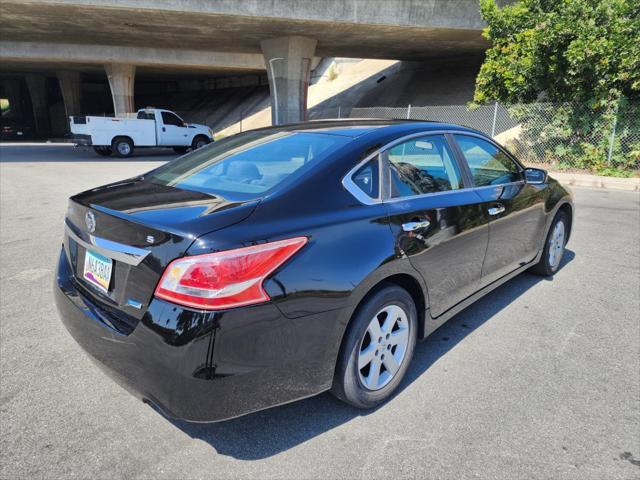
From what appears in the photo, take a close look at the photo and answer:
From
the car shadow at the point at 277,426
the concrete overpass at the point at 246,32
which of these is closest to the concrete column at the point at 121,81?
the concrete overpass at the point at 246,32

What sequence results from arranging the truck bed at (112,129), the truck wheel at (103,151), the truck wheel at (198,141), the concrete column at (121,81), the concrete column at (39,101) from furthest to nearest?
the concrete column at (39,101) → the concrete column at (121,81) → the truck wheel at (198,141) → the truck wheel at (103,151) → the truck bed at (112,129)

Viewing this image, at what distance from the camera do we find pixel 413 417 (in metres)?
2.60

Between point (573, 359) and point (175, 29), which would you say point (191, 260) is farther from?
point (175, 29)

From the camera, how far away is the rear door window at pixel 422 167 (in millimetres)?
2816

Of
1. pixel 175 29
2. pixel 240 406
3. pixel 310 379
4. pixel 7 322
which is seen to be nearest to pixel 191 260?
pixel 240 406

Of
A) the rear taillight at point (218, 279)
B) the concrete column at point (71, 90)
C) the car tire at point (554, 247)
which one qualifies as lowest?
the car tire at point (554, 247)

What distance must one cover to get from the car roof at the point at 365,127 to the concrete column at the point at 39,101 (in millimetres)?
48466

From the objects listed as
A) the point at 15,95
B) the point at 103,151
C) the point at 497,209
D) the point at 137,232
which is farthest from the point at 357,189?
the point at 15,95

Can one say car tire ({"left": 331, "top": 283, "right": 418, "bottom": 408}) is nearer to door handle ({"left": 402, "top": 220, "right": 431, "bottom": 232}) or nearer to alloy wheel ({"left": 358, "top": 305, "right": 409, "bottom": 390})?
alloy wheel ({"left": 358, "top": 305, "right": 409, "bottom": 390})

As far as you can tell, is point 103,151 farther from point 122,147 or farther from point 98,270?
point 98,270

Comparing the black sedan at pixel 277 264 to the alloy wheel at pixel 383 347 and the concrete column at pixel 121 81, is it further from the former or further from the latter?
the concrete column at pixel 121 81

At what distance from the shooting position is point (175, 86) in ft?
169

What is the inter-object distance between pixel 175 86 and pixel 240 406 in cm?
5514

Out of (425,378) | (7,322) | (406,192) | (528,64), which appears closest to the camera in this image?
(406,192)
